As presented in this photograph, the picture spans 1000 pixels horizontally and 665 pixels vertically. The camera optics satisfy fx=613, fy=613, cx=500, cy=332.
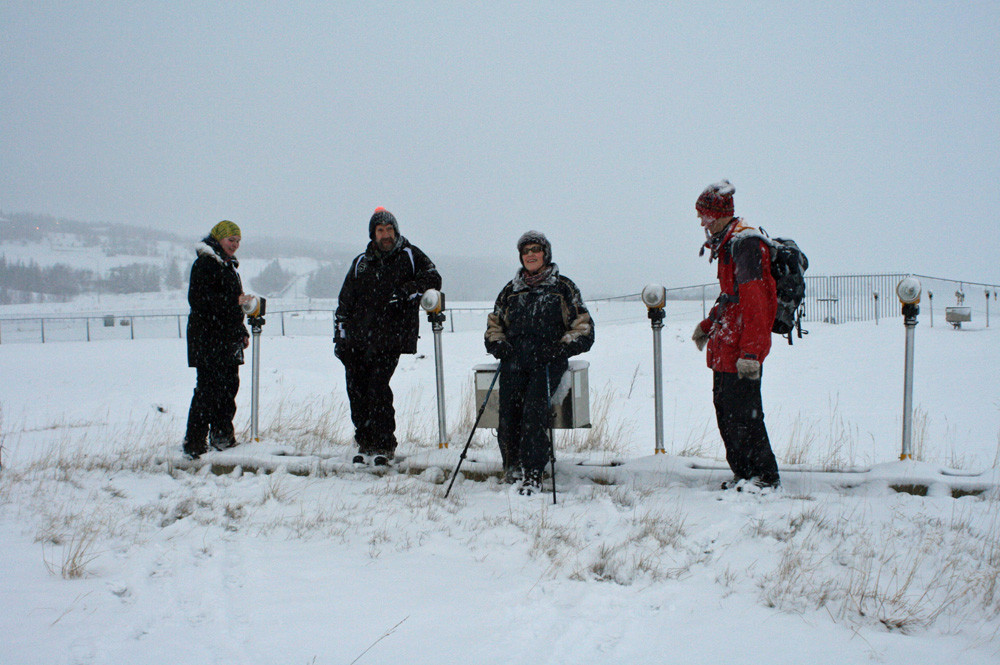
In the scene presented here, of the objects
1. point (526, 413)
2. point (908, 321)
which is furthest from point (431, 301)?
point (908, 321)

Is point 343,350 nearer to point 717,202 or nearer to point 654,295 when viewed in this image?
point 654,295

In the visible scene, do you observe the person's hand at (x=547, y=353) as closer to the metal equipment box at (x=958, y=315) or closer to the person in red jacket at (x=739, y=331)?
the person in red jacket at (x=739, y=331)

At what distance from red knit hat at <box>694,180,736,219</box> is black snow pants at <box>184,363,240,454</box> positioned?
385cm

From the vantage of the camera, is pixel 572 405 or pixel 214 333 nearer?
pixel 572 405

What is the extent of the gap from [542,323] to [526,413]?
617 millimetres

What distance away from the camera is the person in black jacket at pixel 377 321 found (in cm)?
471

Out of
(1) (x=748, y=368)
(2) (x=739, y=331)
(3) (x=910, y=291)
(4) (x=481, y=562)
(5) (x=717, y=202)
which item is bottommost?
(4) (x=481, y=562)

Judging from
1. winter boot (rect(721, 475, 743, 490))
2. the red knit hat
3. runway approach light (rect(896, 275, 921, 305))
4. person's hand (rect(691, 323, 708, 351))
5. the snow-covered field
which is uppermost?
the red knit hat

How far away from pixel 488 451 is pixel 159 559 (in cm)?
272

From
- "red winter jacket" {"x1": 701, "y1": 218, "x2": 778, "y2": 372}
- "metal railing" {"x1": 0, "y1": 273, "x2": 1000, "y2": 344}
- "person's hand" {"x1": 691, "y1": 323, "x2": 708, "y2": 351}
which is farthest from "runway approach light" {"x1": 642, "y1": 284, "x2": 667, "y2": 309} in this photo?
"metal railing" {"x1": 0, "y1": 273, "x2": 1000, "y2": 344}

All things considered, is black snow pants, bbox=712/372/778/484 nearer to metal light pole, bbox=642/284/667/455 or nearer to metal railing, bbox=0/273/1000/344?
metal light pole, bbox=642/284/667/455

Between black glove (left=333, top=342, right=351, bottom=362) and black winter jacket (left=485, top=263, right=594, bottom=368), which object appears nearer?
black winter jacket (left=485, top=263, right=594, bottom=368)

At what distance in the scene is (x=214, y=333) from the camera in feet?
16.4

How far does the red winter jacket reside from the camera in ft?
11.5
